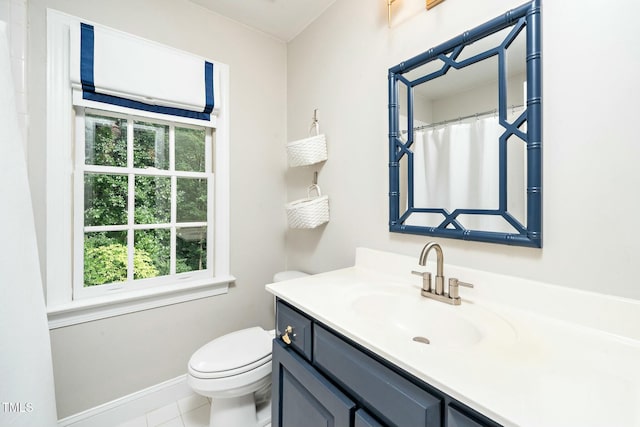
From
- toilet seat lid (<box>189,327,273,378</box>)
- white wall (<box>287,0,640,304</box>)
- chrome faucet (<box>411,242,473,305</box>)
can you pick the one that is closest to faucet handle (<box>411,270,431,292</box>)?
chrome faucet (<box>411,242,473,305</box>)

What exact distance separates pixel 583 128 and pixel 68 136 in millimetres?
2072

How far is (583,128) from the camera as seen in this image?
2.57ft

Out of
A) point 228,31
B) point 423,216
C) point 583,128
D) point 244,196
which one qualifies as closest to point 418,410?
point 423,216

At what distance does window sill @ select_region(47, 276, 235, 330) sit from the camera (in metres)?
1.32

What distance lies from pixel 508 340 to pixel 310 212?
1.07 metres

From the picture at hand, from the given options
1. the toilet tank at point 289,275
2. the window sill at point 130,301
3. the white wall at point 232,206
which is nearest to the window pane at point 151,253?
the window sill at point 130,301

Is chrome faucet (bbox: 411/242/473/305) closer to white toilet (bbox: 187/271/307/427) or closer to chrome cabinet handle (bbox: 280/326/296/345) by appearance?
chrome cabinet handle (bbox: 280/326/296/345)

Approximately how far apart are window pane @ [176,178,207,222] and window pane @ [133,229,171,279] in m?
0.15

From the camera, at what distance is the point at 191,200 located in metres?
1.72

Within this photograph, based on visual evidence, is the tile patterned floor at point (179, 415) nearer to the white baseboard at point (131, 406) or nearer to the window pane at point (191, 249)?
the white baseboard at point (131, 406)

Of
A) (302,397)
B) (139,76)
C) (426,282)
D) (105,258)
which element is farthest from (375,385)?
(139,76)

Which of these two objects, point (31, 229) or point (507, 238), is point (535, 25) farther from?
point (31, 229)

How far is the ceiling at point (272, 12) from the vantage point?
5.32ft

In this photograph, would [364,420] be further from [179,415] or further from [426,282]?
[179,415]
